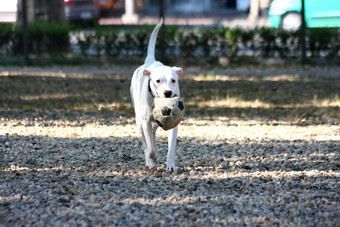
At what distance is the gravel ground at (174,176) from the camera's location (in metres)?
4.80

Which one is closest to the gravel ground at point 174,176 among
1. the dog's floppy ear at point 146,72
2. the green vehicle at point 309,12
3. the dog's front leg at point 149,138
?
the dog's front leg at point 149,138

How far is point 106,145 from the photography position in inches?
298

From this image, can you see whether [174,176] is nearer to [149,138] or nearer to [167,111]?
[149,138]

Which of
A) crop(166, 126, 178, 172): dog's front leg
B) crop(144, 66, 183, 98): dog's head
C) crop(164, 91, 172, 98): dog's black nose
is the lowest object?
crop(166, 126, 178, 172): dog's front leg

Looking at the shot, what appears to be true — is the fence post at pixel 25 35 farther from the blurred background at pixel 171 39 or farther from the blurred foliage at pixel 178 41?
the blurred foliage at pixel 178 41

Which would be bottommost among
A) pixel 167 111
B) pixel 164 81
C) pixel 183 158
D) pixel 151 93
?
pixel 183 158

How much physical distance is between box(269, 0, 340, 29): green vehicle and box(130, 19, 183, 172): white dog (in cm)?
1370

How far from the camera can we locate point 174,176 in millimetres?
6020

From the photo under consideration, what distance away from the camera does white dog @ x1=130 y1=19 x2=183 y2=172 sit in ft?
18.5

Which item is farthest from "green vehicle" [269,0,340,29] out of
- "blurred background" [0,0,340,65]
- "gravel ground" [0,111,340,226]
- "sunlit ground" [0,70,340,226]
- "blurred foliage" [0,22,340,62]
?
"gravel ground" [0,111,340,226]

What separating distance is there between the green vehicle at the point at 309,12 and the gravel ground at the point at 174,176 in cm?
1099

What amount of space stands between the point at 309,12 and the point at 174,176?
49.0 feet

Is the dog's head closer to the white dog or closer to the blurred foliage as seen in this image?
the white dog

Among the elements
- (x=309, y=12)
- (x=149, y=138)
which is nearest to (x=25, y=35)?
(x=309, y=12)
